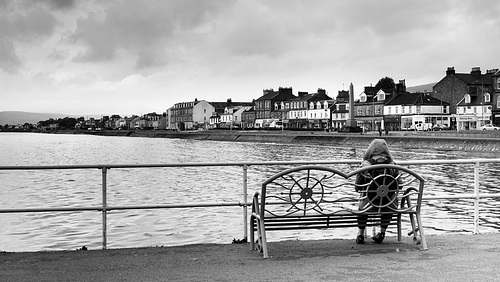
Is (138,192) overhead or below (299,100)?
below

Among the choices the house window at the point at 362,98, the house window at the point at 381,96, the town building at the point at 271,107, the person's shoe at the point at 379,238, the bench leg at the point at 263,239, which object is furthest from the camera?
the town building at the point at 271,107

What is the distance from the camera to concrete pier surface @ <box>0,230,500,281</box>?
5.96 metres

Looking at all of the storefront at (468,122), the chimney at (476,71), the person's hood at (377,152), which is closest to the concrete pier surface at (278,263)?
the person's hood at (377,152)

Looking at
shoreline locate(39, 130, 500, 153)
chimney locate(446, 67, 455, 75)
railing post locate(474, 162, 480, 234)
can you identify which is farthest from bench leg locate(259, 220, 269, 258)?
chimney locate(446, 67, 455, 75)

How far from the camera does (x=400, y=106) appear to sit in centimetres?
11462

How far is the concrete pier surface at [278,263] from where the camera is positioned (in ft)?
19.6

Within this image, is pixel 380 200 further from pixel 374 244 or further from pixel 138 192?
pixel 138 192

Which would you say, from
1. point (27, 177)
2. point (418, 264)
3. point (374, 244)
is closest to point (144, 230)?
point (374, 244)

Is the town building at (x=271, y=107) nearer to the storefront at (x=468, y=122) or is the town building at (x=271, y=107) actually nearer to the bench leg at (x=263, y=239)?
the storefront at (x=468, y=122)

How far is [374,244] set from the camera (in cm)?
778

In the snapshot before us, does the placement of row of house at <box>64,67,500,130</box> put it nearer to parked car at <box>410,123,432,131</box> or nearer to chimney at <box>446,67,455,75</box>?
chimney at <box>446,67,455,75</box>

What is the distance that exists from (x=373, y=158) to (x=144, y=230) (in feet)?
33.0

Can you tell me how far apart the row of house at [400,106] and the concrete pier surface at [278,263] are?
8871 centimetres

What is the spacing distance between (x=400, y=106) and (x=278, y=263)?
4422 inches
